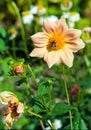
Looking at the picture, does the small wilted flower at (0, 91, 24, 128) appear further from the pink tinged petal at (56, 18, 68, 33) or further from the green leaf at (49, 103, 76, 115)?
the pink tinged petal at (56, 18, 68, 33)

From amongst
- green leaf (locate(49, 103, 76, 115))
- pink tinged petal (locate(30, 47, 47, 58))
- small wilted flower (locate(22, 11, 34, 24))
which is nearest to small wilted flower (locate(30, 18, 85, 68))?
pink tinged petal (locate(30, 47, 47, 58))

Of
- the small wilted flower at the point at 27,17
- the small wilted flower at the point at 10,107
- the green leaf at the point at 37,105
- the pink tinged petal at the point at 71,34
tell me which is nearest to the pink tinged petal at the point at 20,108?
the small wilted flower at the point at 10,107

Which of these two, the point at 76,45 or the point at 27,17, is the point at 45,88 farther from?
the point at 27,17

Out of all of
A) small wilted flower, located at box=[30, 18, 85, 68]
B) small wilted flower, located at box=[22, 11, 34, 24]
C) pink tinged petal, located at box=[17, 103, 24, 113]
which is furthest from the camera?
small wilted flower, located at box=[22, 11, 34, 24]

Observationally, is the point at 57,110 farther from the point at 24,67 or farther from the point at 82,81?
the point at 82,81

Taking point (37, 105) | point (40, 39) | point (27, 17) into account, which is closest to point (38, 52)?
point (40, 39)
